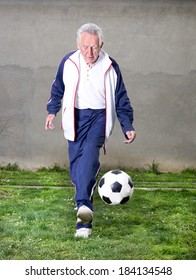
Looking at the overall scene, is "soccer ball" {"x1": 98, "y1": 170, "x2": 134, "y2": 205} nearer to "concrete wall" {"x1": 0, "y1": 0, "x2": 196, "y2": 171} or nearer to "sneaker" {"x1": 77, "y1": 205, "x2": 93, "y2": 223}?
"sneaker" {"x1": 77, "y1": 205, "x2": 93, "y2": 223}

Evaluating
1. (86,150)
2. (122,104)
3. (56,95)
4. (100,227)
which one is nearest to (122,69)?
(56,95)

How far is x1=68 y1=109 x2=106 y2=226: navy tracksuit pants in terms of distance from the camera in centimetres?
529

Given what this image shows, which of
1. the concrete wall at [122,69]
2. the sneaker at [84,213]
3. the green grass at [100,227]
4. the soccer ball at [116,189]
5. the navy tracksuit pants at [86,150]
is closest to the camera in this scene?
the green grass at [100,227]

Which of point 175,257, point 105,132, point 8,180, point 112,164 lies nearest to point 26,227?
point 105,132

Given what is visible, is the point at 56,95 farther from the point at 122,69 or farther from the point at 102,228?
the point at 122,69

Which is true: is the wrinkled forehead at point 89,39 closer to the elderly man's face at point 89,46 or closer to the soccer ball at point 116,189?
the elderly man's face at point 89,46

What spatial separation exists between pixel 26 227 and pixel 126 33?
207 inches

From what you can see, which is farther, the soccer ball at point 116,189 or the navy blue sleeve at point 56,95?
the soccer ball at point 116,189

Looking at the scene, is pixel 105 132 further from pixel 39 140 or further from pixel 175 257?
pixel 39 140

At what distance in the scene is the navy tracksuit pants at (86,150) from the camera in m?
5.29

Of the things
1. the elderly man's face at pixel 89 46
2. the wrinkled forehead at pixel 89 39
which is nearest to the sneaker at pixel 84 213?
the elderly man's face at pixel 89 46

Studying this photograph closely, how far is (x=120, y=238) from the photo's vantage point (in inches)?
209

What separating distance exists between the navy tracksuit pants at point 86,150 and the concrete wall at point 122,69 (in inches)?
191

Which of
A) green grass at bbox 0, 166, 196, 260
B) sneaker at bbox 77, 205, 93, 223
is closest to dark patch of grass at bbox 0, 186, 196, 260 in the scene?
green grass at bbox 0, 166, 196, 260
